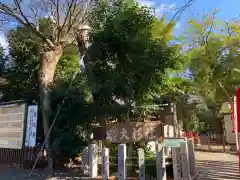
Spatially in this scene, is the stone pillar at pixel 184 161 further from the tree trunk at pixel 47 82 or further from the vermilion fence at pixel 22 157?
the vermilion fence at pixel 22 157

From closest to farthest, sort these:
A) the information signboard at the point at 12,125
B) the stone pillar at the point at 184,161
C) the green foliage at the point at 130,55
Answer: the stone pillar at the point at 184,161 < the green foliage at the point at 130,55 < the information signboard at the point at 12,125

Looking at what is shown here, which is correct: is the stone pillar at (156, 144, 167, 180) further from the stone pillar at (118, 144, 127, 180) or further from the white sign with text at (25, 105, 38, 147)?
the white sign with text at (25, 105, 38, 147)

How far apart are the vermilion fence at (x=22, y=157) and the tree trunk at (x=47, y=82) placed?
2.13 ft

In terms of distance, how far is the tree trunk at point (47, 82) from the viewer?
33.7 feet

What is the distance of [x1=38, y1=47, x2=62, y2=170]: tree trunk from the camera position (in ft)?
33.7

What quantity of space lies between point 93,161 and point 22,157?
407cm

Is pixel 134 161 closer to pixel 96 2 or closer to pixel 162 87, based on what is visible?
pixel 162 87

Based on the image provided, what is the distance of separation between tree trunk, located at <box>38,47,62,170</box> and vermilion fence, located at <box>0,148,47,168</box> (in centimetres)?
65

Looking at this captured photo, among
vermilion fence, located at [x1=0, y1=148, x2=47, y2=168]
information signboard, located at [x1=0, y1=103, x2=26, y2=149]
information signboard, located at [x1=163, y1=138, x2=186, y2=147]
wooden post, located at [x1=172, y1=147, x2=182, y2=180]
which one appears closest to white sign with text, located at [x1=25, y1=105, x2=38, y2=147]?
information signboard, located at [x1=0, y1=103, x2=26, y2=149]

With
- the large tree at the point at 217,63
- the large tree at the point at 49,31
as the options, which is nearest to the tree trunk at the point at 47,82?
the large tree at the point at 49,31

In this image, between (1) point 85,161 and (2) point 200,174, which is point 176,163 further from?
(1) point 85,161

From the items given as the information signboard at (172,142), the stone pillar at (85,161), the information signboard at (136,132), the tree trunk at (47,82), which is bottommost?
the stone pillar at (85,161)

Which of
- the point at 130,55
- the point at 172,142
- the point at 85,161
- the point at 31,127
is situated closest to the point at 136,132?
the point at 172,142

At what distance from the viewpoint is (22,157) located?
10781mm
